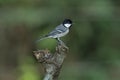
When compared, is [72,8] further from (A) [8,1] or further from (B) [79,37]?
(A) [8,1]

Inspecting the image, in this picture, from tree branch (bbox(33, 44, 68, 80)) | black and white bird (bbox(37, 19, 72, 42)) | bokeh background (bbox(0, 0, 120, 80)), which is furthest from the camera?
bokeh background (bbox(0, 0, 120, 80))

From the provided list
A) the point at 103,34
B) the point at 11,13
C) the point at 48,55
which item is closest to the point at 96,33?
the point at 103,34

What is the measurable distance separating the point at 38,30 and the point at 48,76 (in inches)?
179

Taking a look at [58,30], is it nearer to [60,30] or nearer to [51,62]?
[60,30]

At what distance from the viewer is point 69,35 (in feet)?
21.6

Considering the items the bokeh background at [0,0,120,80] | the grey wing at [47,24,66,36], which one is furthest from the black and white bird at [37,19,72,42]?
the bokeh background at [0,0,120,80]

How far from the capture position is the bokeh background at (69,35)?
6.45 meters

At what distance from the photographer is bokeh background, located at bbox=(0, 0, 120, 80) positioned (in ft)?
21.1

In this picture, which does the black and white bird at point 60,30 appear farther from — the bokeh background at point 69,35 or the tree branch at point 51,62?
the bokeh background at point 69,35

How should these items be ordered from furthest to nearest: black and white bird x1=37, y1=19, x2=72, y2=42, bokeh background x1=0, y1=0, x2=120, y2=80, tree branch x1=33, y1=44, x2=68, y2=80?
bokeh background x1=0, y1=0, x2=120, y2=80, black and white bird x1=37, y1=19, x2=72, y2=42, tree branch x1=33, y1=44, x2=68, y2=80

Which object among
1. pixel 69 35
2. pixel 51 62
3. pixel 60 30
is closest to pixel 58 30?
pixel 60 30

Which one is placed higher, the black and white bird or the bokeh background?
the black and white bird

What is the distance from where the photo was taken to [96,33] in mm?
6703

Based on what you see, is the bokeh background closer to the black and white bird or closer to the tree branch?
the black and white bird
